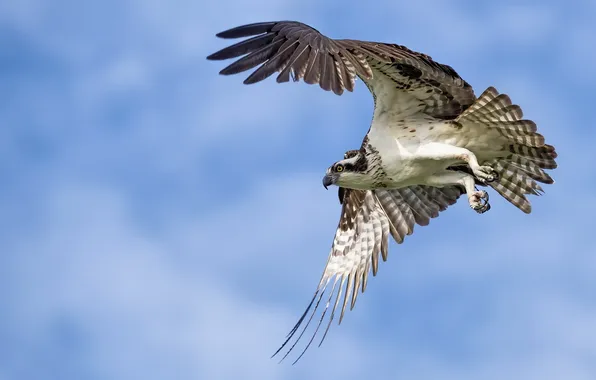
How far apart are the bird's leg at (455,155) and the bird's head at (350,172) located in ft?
2.38

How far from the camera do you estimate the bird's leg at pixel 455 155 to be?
14.3 metres

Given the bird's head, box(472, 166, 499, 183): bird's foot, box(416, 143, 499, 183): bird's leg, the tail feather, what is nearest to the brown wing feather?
the tail feather

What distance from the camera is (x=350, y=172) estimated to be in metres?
14.6

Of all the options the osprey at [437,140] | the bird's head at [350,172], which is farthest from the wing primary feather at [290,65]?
the bird's head at [350,172]

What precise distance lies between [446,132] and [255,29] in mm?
3930

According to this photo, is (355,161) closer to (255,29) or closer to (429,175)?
(429,175)

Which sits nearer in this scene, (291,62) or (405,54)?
(291,62)

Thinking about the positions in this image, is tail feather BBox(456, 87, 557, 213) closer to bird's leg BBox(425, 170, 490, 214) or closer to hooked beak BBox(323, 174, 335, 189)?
bird's leg BBox(425, 170, 490, 214)

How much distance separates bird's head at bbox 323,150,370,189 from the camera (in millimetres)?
14547

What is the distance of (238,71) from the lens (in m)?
10.9

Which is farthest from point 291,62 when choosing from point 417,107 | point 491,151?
point 491,151

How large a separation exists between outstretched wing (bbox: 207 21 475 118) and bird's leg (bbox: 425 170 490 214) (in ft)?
2.88

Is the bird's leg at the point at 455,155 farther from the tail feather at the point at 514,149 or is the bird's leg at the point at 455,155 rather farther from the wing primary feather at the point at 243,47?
the wing primary feather at the point at 243,47

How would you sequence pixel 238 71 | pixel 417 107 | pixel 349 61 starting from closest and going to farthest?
pixel 238 71 < pixel 349 61 < pixel 417 107
